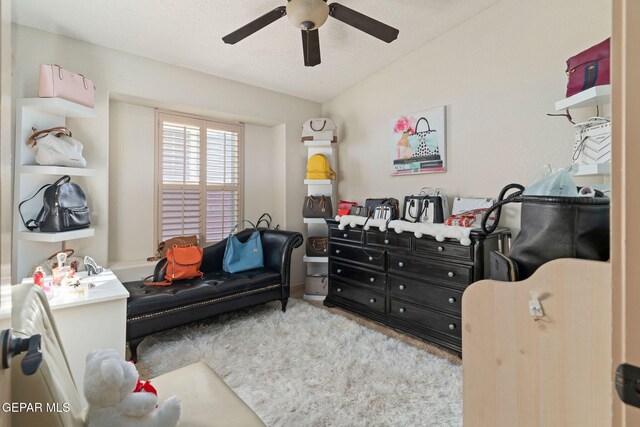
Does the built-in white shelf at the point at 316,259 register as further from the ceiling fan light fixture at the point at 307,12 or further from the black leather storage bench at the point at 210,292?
the ceiling fan light fixture at the point at 307,12

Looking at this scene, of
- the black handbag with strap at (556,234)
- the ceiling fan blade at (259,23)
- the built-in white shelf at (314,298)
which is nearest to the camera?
the black handbag with strap at (556,234)

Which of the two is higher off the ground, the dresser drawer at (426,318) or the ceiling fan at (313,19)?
the ceiling fan at (313,19)

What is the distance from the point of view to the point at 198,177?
3648 mm

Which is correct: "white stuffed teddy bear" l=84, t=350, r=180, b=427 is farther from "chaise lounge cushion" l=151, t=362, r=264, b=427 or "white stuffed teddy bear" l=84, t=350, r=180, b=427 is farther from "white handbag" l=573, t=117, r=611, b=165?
"white handbag" l=573, t=117, r=611, b=165

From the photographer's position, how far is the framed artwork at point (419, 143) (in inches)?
117

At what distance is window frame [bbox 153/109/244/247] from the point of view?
3.35 meters

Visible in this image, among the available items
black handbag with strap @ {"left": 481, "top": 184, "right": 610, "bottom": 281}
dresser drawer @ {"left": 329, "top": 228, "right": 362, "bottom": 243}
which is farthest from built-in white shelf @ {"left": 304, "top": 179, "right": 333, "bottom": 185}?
black handbag with strap @ {"left": 481, "top": 184, "right": 610, "bottom": 281}

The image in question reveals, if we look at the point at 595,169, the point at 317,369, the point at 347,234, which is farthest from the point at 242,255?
the point at 595,169

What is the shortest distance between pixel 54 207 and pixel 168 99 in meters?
1.46

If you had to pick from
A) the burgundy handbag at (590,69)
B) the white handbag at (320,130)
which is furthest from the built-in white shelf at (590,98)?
the white handbag at (320,130)

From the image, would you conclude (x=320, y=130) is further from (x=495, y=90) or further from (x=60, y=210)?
(x=60, y=210)

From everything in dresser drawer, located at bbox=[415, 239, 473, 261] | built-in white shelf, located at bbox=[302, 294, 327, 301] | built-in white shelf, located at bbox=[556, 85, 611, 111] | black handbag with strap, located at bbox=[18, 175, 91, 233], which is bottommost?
built-in white shelf, located at bbox=[302, 294, 327, 301]

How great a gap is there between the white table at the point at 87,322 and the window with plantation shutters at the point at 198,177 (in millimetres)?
1552

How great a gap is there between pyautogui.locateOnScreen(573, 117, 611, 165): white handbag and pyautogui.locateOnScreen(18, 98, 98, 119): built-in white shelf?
11.9 ft
